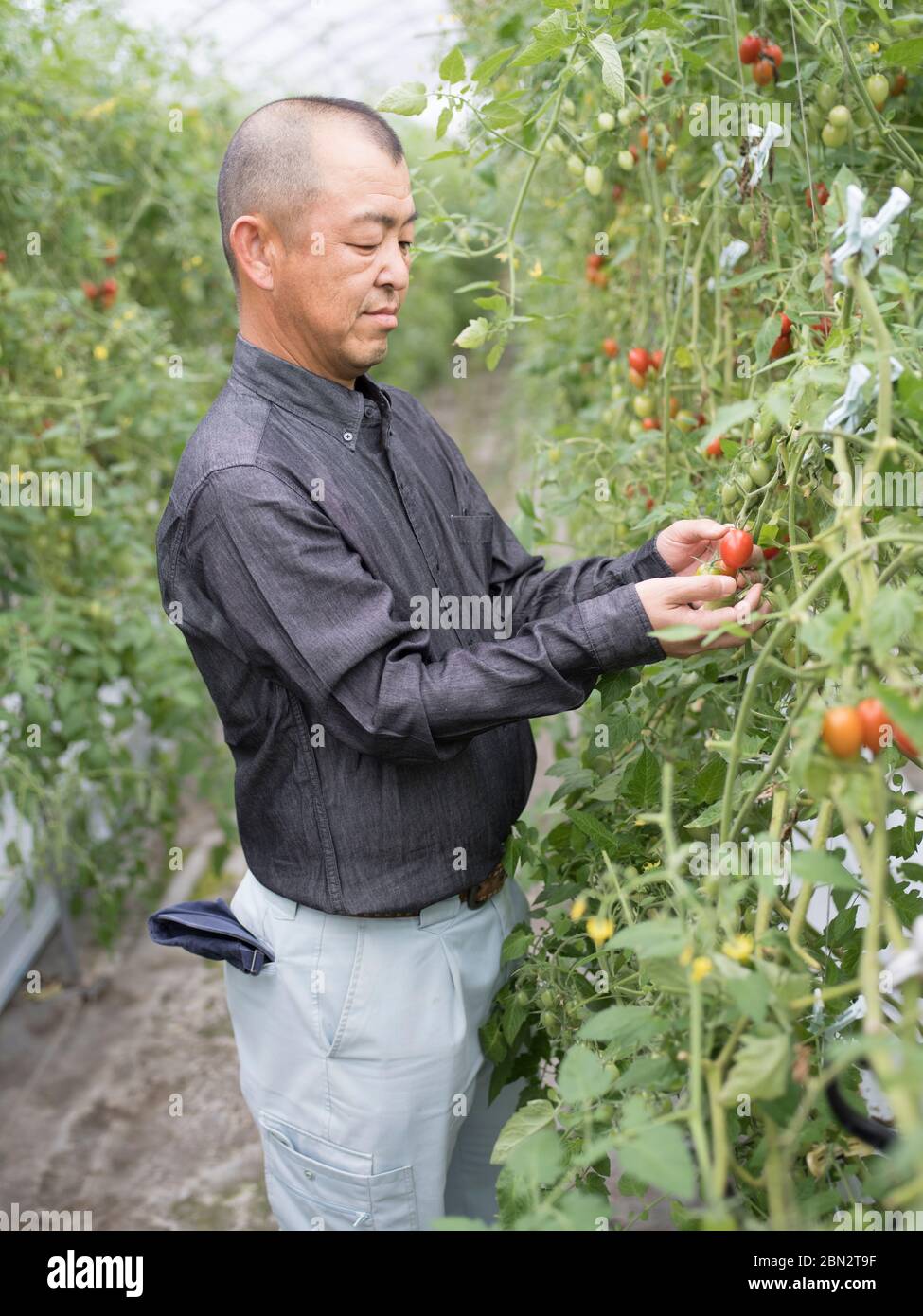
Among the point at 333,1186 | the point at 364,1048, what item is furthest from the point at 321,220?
the point at 333,1186

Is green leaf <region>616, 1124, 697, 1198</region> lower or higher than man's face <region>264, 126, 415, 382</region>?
lower

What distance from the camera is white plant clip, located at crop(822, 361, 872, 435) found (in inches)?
31.5

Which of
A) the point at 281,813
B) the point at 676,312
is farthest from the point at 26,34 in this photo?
the point at 281,813

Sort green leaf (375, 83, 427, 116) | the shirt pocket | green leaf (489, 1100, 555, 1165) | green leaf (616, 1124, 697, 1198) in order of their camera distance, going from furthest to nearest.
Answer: the shirt pocket, green leaf (375, 83, 427, 116), green leaf (489, 1100, 555, 1165), green leaf (616, 1124, 697, 1198)

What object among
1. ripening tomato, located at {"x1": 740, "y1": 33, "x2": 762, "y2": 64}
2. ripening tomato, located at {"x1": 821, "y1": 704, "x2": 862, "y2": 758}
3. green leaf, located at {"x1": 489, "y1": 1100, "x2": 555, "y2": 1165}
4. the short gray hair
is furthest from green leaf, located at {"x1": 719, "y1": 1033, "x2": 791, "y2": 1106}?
ripening tomato, located at {"x1": 740, "y1": 33, "x2": 762, "y2": 64}

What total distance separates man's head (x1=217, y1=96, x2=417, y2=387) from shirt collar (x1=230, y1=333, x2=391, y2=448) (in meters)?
0.03

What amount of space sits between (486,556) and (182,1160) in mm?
1402

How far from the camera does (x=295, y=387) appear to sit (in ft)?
3.98

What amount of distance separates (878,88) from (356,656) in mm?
751

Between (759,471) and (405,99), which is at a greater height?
(405,99)

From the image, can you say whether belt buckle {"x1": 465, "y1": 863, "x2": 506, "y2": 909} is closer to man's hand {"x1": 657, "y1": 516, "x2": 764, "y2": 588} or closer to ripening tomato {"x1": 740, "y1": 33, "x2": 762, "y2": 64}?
man's hand {"x1": 657, "y1": 516, "x2": 764, "y2": 588}

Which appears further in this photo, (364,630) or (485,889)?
(485,889)

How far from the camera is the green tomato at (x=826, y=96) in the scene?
1.21m

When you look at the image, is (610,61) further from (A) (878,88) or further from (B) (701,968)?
(B) (701,968)
